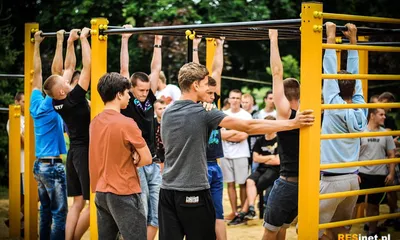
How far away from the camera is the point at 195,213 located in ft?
17.8

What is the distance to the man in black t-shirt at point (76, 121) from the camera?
7281 mm

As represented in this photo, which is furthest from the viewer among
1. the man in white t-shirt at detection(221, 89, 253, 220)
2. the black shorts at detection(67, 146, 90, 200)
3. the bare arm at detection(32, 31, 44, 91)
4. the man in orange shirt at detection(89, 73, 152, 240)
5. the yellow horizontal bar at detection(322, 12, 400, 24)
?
the man in white t-shirt at detection(221, 89, 253, 220)

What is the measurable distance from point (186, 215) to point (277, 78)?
1.39 m

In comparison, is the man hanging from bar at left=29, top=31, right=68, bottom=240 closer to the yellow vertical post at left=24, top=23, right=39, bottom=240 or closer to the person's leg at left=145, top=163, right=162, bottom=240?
the yellow vertical post at left=24, top=23, right=39, bottom=240

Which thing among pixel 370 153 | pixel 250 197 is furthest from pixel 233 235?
pixel 370 153

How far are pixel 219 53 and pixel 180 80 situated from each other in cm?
198

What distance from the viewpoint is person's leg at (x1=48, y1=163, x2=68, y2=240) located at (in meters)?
7.68

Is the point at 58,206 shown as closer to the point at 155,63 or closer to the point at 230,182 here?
the point at 155,63

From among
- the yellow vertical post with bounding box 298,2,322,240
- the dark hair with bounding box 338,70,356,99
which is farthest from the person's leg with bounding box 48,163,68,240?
the dark hair with bounding box 338,70,356,99

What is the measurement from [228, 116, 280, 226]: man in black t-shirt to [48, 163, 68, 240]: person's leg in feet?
11.4

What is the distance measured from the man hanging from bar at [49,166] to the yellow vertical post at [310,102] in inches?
127

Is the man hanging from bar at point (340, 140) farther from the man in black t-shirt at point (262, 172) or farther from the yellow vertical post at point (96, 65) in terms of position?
the man in black t-shirt at point (262, 172)

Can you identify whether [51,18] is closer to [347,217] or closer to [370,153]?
[370,153]

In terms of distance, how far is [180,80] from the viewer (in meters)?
5.55
